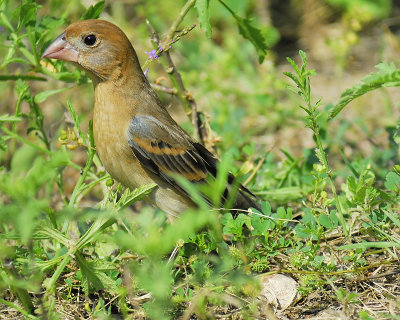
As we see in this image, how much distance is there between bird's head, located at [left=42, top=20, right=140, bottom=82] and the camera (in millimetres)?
4066

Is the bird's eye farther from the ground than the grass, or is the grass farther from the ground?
the bird's eye

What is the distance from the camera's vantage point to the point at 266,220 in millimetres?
3578

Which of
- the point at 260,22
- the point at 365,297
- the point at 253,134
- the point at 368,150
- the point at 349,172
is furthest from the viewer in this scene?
the point at 260,22

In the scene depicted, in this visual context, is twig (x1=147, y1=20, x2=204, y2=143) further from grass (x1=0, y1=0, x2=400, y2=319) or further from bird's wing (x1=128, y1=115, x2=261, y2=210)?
bird's wing (x1=128, y1=115, x2=261, y2=210)

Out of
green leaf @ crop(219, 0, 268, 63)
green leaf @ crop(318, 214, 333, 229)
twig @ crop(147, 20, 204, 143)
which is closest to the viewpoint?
green leaf @ crop(318, 214, 333, 229)

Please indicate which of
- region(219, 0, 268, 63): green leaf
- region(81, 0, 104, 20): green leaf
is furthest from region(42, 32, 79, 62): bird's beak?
region(219, 0, 268, 63): green leaf

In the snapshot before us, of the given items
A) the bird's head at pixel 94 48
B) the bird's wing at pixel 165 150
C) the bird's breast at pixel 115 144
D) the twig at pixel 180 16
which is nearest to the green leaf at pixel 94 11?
the bird's head at pixel 94 48

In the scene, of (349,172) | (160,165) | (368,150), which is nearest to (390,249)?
(349,172)

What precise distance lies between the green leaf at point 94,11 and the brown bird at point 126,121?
13 centimetres

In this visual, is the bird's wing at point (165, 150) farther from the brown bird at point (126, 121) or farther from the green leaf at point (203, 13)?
the green leaf at point (203, 13)

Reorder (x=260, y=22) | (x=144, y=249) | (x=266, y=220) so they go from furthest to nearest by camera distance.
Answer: (x=260, y=22), (x=266, y=220), (x=144, y=249)

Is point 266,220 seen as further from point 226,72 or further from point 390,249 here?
point 226,72

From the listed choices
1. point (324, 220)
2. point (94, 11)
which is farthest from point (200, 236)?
point (94, 11)

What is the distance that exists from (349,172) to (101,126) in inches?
71.9
